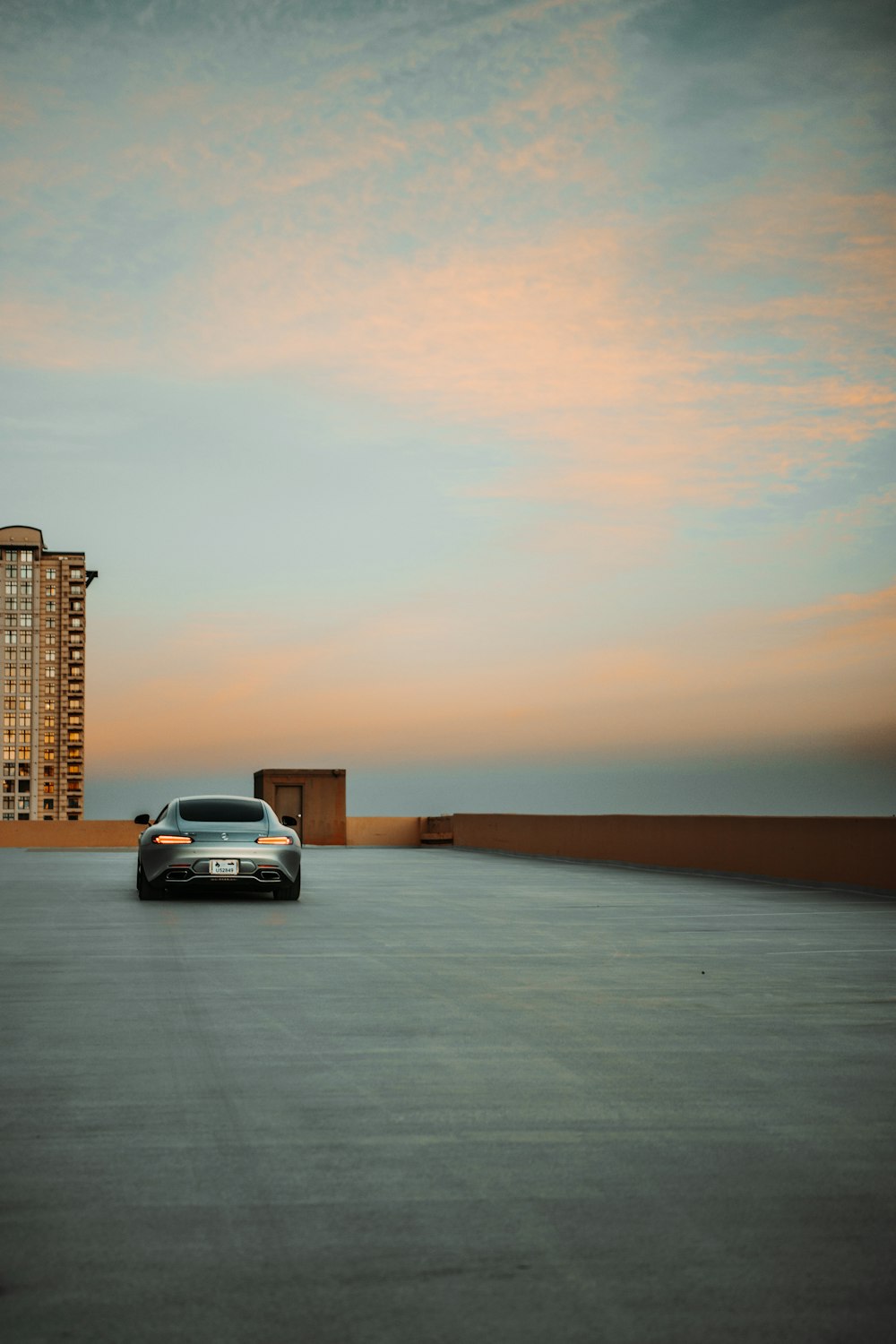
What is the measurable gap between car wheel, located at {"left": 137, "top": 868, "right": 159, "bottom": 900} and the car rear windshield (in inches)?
37.6

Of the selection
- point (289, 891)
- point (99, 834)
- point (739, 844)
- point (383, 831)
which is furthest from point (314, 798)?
point (289, 891)

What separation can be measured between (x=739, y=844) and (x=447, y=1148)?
2034 cm

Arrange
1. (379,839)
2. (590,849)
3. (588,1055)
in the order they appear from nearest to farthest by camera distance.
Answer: (588,1055) < (590,849) < (379,839)

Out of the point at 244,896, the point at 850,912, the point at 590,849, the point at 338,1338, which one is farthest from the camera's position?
the point at 590,849

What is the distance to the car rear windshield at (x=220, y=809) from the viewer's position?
63.6 ft

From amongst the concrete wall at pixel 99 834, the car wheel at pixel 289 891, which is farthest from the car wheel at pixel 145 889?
the concrete wall at pixel 99 834

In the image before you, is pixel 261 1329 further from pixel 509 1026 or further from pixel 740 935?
pixel 740 935

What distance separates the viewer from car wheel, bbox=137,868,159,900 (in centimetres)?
1939

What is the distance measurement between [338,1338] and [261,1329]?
21cm

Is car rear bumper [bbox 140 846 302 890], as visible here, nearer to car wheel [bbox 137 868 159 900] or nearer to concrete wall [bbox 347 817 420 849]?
car wheel [bbox 137 868 159 900]

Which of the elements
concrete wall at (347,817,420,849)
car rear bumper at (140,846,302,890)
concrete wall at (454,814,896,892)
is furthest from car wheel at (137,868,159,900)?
concrete wall at (347,817,420,849)

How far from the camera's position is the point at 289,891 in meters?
19.7

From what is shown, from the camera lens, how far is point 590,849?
108 ft

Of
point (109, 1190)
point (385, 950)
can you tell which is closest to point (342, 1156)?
point (109, 1190)
